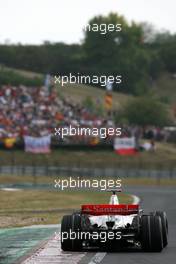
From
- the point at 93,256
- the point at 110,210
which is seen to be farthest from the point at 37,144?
the point at 93,256

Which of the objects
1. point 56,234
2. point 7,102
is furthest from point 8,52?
point 56,234

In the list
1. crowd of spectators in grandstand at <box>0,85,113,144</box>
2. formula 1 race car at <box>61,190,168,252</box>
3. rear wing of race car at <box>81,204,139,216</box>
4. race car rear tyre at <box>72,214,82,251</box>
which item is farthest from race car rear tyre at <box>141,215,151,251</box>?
crowd of spectators in grandstand at <box>0,85,113,144</box>

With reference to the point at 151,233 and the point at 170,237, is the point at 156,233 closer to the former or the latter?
the point at 151,233

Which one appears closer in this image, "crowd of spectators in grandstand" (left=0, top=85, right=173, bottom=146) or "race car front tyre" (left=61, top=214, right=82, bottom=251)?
"race car front tyre" (left=61, top=214, right=82, bottom=251)

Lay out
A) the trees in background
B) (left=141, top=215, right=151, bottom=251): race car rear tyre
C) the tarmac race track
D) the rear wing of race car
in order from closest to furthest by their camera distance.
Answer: the tarmac race track < (left=141, top=215, right=151, bottom=251): race car rear tyre < the rear wing of race car < the trees in background

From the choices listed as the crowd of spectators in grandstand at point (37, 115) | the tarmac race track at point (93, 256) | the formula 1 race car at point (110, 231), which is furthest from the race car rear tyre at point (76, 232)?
the crowd of spectators in grandstand at point (37, 115)

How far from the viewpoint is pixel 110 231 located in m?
18.0

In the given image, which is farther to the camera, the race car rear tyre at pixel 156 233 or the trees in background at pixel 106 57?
the trees in background at pixel 106 57

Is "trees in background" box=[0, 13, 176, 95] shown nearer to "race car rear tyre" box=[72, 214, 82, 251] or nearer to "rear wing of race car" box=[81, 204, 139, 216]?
"rear wing of race car" box=[81, 204, 139, 216]

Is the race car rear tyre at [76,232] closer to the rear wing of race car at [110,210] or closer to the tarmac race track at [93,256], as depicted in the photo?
the tarmac race track at [93,256]

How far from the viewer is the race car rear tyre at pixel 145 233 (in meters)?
17.9

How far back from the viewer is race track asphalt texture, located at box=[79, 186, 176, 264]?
55.1ft

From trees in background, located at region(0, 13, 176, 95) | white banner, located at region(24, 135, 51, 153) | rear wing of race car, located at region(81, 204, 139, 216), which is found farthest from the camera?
trees in background, located at region(0, 13, 176, 95)

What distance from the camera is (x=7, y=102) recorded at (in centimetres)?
6656
